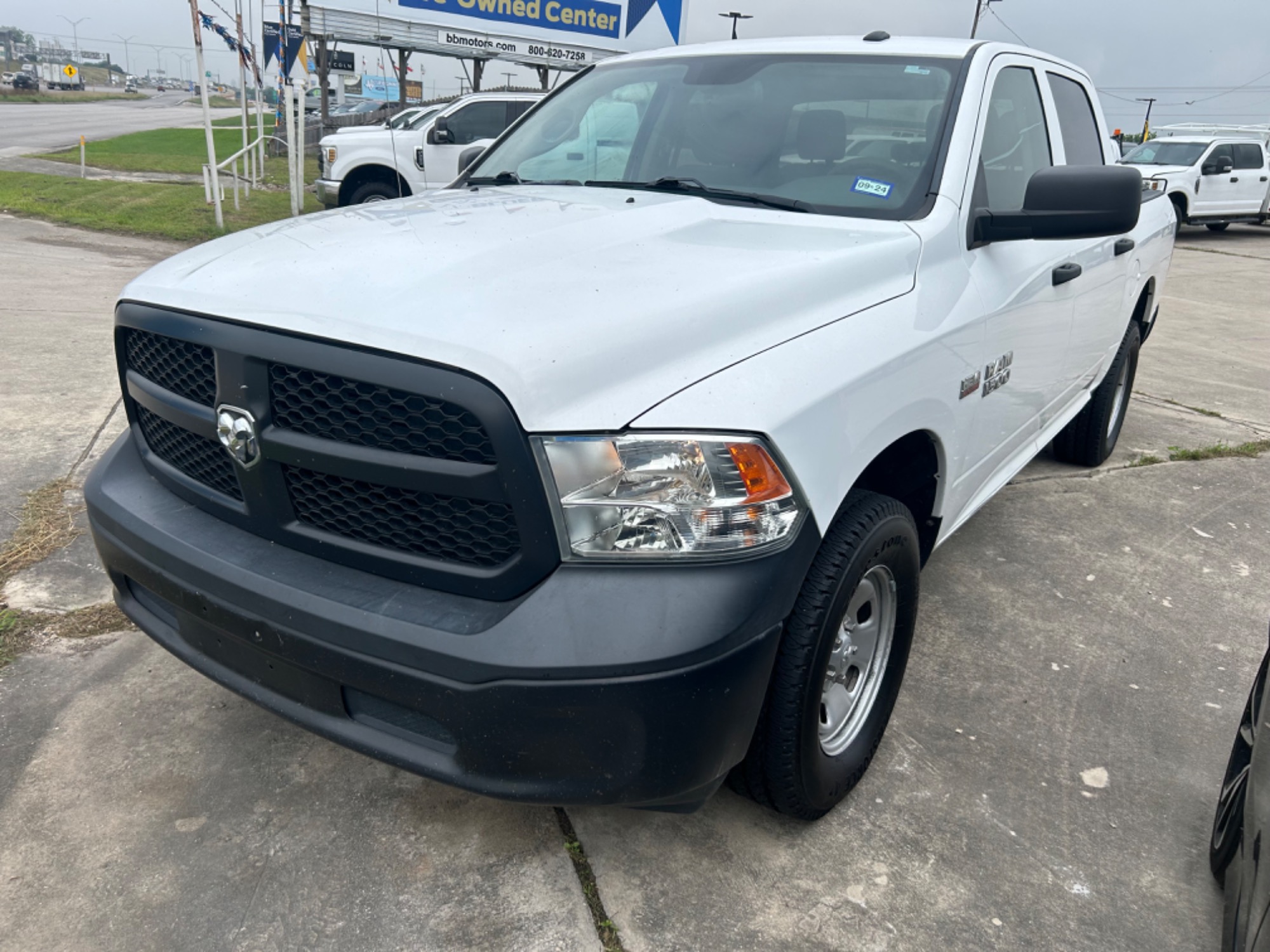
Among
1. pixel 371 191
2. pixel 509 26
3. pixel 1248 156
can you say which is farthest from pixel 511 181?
pixel 1248 156

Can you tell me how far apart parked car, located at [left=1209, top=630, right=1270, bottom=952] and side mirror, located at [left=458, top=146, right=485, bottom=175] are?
3.13 meters

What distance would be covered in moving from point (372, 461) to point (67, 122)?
142ft

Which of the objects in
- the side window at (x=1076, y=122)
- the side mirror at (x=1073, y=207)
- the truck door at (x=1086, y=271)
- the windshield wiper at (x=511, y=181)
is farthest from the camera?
the side window at (x=1076, y=122)

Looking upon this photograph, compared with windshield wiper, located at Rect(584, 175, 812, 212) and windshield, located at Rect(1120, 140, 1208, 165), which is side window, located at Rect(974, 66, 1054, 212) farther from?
windshield, located at Rect(1120, 140, 1208, 165)

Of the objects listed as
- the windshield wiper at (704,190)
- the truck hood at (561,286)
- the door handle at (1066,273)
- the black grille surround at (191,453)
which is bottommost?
the black grille surround at (191,453)

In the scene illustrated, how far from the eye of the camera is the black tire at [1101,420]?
4887 mm

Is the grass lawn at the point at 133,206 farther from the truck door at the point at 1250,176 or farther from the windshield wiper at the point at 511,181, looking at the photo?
the truck door at the point at 1250,176

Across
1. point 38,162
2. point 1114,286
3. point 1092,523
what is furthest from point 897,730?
point 38,162

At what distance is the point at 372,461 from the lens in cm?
183

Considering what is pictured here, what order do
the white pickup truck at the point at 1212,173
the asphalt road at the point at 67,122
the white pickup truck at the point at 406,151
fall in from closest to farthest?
the white pickup truck at the point at 406,151
the white pickup truck at the point at 1212,173
the asphalt road at the point at 67,122

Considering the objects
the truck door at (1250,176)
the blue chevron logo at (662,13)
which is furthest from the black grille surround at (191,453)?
the blue chevron logo at (662,13)

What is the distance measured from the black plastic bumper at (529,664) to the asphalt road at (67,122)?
2327 centimetres

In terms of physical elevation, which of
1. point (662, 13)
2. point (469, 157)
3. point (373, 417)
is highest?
point (662, 13)

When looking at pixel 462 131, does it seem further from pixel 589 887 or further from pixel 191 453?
pixel 589 887
